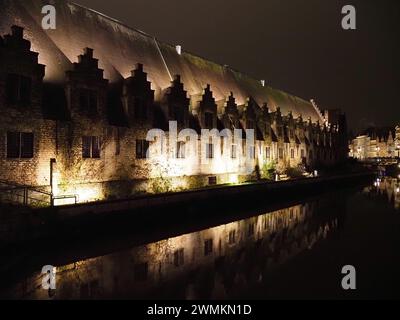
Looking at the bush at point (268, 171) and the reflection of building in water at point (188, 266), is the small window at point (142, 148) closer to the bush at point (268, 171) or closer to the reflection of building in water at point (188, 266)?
the reflection of building in water at point (188, 266)

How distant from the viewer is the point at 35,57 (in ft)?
59.7

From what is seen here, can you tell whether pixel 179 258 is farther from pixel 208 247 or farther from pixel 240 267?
pixel 240 267

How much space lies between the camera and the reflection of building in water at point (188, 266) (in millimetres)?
10453

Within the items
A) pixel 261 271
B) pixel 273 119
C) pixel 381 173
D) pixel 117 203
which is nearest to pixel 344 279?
pixel 261 271

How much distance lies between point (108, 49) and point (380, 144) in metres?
145

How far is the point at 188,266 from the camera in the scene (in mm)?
13070

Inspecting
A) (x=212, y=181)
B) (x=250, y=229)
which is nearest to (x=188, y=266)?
(x=250, y=229)

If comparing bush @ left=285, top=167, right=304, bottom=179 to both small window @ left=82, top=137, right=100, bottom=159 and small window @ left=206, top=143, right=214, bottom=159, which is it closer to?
small window @ left=206, top=143, right=214, bottom=159

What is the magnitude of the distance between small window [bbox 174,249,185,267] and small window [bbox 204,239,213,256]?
3.48ft

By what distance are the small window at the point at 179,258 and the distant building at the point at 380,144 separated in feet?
433

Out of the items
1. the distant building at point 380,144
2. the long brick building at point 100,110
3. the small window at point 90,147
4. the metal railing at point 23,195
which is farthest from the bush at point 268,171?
the distant building at point 380,144

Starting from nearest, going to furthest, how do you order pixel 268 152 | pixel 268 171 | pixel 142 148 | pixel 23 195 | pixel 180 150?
pixel 23 195 < pixel 142 148 < pixel 180 150 < pixel 268 171 < pixel 268 152
